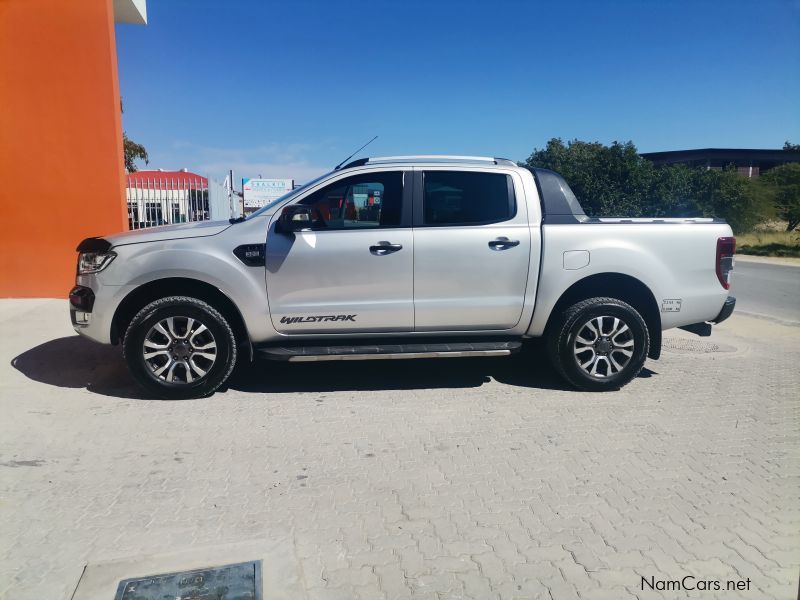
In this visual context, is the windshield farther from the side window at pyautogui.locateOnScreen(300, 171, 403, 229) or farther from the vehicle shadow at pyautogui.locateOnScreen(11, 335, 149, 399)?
the vehicle shadow at pyautogui.locateOnScreen(11, 335, 149, 399)

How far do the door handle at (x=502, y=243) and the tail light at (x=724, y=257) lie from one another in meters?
1.85

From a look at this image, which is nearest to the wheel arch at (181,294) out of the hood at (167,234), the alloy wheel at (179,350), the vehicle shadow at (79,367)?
the alloy wheel at (179,350)

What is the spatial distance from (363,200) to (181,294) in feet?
5.75

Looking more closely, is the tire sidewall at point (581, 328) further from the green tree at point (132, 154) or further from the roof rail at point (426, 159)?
the green tree at point (132, 154)

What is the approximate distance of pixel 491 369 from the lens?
20.2ft

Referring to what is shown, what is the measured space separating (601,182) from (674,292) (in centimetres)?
2560

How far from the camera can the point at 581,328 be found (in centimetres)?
527

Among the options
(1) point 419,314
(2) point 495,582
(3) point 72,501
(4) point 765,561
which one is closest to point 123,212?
(1) point 419,314

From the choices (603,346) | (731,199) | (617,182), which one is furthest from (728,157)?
(603,346)

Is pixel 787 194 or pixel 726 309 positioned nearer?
pixel 726 309

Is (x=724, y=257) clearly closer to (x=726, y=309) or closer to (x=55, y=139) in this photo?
(x=726, y=309)

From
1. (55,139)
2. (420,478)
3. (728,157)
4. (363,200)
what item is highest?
(728,157)

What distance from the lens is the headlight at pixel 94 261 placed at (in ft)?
16.4

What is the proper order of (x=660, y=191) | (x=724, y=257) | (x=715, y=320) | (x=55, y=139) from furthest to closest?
(x=660, y=191)
(x=55, y=139)
(x=715, y=320)
(x=724, y=257)
